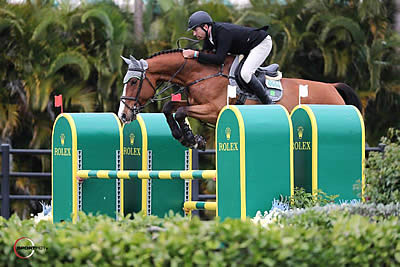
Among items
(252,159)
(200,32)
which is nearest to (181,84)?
(200,32)

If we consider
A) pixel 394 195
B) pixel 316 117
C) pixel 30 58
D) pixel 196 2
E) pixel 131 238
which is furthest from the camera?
pixel 196 2

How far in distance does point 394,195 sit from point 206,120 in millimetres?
2934

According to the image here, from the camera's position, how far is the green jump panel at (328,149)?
700 cm

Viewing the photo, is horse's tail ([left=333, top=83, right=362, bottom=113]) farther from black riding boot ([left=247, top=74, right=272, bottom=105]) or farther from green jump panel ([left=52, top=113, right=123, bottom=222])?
green jump panel ([left=52, top=113, right=123, bottom=222])

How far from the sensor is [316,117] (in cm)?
703

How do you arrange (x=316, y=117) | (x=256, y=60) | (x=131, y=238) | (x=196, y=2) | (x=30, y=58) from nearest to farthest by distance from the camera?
(x=131, y=238)
(x=316, y=117)
(x=256, y=60)
(x=30, y=58)
(x=196, y=2)

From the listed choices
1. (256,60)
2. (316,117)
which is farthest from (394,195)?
(256,60)

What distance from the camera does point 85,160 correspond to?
8273 mm

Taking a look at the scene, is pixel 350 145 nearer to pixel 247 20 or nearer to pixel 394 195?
pixel 394 195

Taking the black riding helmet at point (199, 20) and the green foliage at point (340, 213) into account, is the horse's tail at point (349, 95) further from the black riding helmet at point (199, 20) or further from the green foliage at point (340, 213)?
the green foliage at point (340, 213)

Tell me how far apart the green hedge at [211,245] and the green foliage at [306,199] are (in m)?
2.33

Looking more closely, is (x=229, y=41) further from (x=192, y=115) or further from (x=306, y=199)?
(x=306, y=199)
